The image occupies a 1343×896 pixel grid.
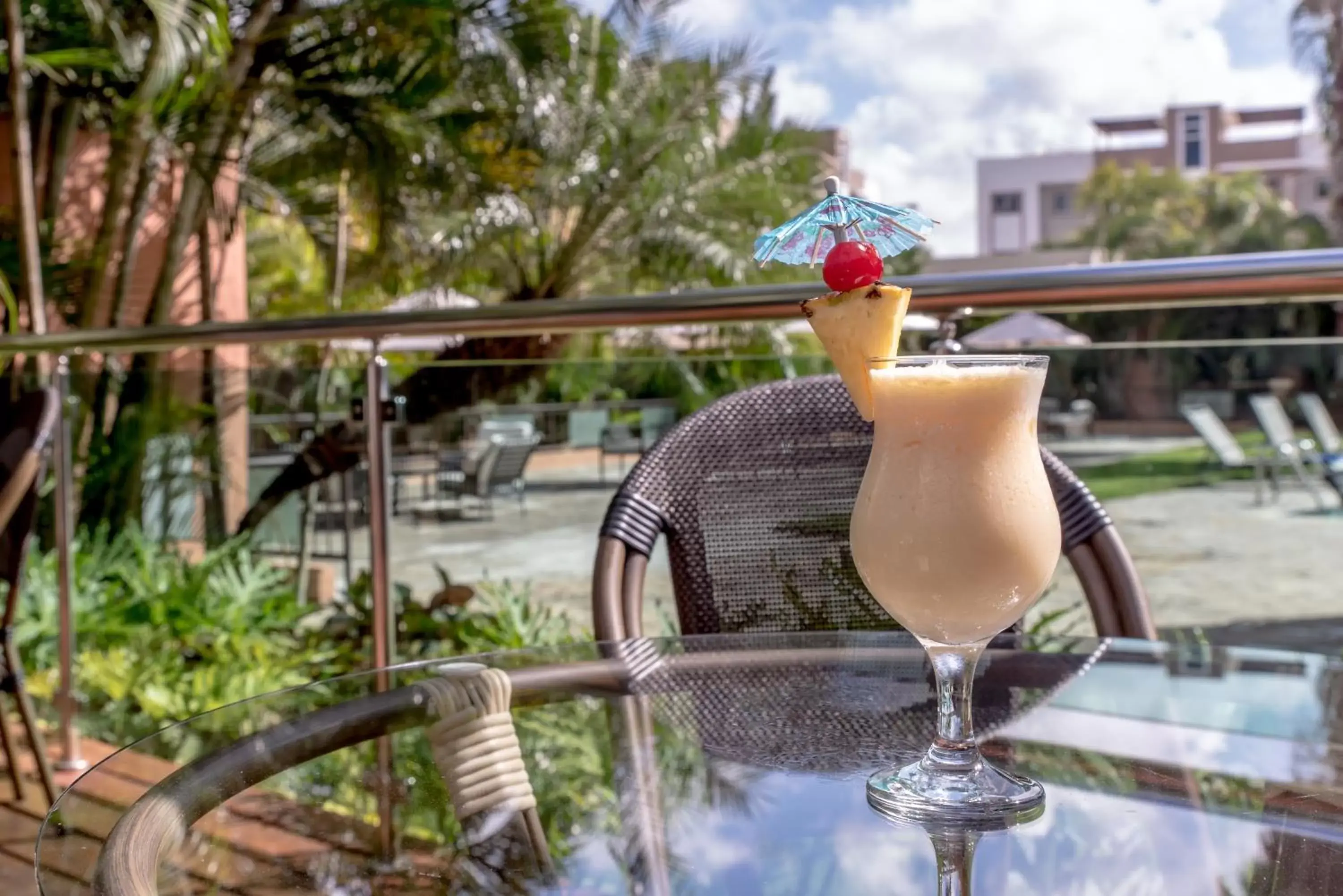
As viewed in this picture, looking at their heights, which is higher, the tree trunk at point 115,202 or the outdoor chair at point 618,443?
the tree trunk at point 115,202

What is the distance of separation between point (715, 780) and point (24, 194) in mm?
4395

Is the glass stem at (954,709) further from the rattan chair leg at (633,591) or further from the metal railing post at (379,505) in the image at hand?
the metal railing post at (379,505)

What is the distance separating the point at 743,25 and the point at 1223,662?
10917 millimetres

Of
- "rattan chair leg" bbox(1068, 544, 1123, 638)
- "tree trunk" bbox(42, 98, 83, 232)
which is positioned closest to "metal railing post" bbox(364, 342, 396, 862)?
"rattan chair leg" bbox(1068, 544, 1123, 638)

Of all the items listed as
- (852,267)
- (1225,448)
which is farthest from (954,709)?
(1225,448)

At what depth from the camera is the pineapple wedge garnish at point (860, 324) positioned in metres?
0.84

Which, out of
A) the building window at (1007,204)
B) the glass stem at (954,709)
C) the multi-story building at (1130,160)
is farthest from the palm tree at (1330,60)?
the building window at (1007,204)

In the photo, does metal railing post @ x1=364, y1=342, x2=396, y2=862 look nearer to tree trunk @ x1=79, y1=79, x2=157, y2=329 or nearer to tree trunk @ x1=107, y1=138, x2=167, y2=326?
tree trunk @ x1=79, y1=79, x2=157, y2=329

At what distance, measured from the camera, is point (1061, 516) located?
1446mm

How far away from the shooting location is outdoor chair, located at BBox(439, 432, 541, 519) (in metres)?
3.32

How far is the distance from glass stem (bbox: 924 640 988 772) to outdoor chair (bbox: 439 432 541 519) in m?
2.54

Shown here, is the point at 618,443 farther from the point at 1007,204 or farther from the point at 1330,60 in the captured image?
the point at 1007,204

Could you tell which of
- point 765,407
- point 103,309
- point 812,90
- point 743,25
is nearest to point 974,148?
point 812,90

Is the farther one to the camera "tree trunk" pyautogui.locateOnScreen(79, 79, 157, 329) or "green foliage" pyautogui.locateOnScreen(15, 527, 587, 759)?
"tree trunk" pyautogui.locateOnScreen(79, 79, 157, 329)
